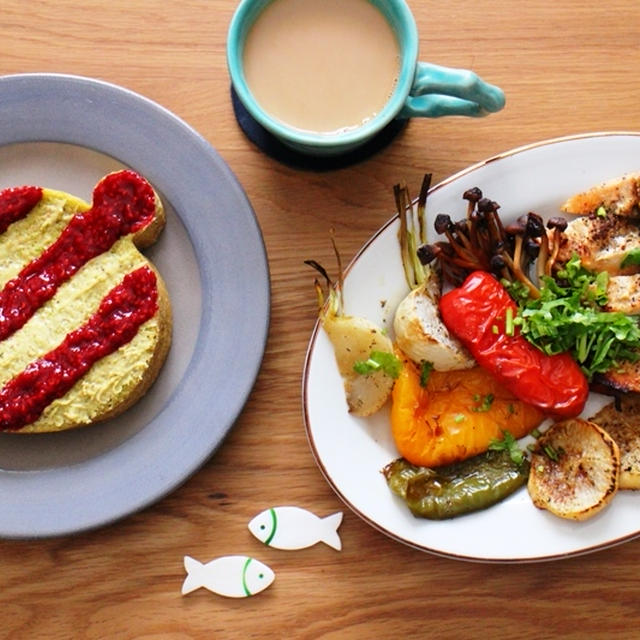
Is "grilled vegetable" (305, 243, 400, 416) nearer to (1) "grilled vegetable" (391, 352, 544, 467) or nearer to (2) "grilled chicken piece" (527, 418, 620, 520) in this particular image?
(1) "grilled vegetable" (391, 352, 544, 467)

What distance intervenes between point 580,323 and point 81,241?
3.51ft

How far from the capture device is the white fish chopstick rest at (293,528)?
1.94m

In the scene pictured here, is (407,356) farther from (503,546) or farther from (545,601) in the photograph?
(545,601)

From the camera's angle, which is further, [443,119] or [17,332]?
[443,119]

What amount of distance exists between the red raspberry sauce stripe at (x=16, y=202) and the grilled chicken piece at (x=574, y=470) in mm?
1216

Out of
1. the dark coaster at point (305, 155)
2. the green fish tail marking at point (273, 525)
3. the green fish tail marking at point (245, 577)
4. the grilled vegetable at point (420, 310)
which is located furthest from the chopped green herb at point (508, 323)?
the green fish tail marking at point (245, 577)

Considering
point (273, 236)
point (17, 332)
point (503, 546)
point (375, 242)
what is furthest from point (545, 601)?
point (17, 332)

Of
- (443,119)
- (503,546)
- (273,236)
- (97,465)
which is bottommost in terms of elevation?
(503,546)

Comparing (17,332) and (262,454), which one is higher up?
(17,332)

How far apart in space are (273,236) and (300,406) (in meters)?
0.39

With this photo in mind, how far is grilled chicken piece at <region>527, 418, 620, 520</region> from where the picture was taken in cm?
182

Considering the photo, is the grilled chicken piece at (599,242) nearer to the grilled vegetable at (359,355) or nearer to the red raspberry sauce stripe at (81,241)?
the grilled vegetable at (359,355)

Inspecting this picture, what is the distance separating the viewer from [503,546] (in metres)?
1.86

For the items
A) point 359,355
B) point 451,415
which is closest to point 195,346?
point 359,355
